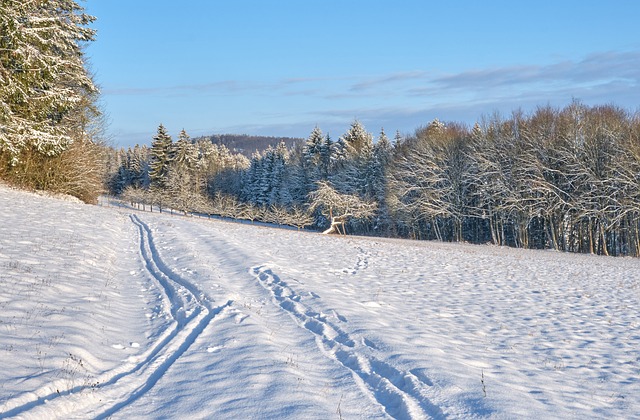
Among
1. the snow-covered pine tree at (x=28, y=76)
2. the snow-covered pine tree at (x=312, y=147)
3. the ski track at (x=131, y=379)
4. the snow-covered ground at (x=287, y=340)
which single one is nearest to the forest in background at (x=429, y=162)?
the snow-covered pine tree at (x=28, y=76)

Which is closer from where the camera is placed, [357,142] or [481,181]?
[481,181]

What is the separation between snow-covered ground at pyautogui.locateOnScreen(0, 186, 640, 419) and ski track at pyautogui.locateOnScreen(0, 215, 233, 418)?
2cm

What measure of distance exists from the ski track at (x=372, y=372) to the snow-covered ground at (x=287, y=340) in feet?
0.08

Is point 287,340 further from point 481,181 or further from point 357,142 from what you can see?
point 357,142

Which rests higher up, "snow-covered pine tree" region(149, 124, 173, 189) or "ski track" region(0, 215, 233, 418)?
"snow-covered pine tree" region(149, 124, 173, 189)

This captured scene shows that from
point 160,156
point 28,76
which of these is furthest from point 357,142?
point 28,76

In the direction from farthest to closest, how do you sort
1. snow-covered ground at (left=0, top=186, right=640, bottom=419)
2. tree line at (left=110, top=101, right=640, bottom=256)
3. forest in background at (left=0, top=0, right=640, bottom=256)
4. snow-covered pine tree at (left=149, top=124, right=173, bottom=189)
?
snow-covered pine tree at (left=149, top=124, right=173, bottom=189)
tree line at (left=110, top=101, right=640, bottom=256)
forest in background at (left=0, top=0, right=640, bottom=256)
snow-covered ground at (left=0, top=186, right=640, bottom=419)

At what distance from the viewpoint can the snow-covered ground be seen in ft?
17.7

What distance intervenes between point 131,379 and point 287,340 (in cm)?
247

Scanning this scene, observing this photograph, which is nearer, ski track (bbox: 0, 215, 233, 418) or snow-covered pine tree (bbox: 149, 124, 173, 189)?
ski track (bbox: 0, 215, 233, 418)

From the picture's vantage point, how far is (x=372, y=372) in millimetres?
6305

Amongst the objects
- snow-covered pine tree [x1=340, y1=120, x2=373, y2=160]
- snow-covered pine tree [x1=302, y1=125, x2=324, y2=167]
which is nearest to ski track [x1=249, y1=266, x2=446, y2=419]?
snow-covered pine tree [x1=340, y1=120, x2=373, y2=160]

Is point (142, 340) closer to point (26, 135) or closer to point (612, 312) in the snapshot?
point (612, 312)

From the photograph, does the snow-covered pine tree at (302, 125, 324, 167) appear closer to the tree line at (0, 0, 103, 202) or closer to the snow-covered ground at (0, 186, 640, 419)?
the tree line at (0, 0, 103, 202)
